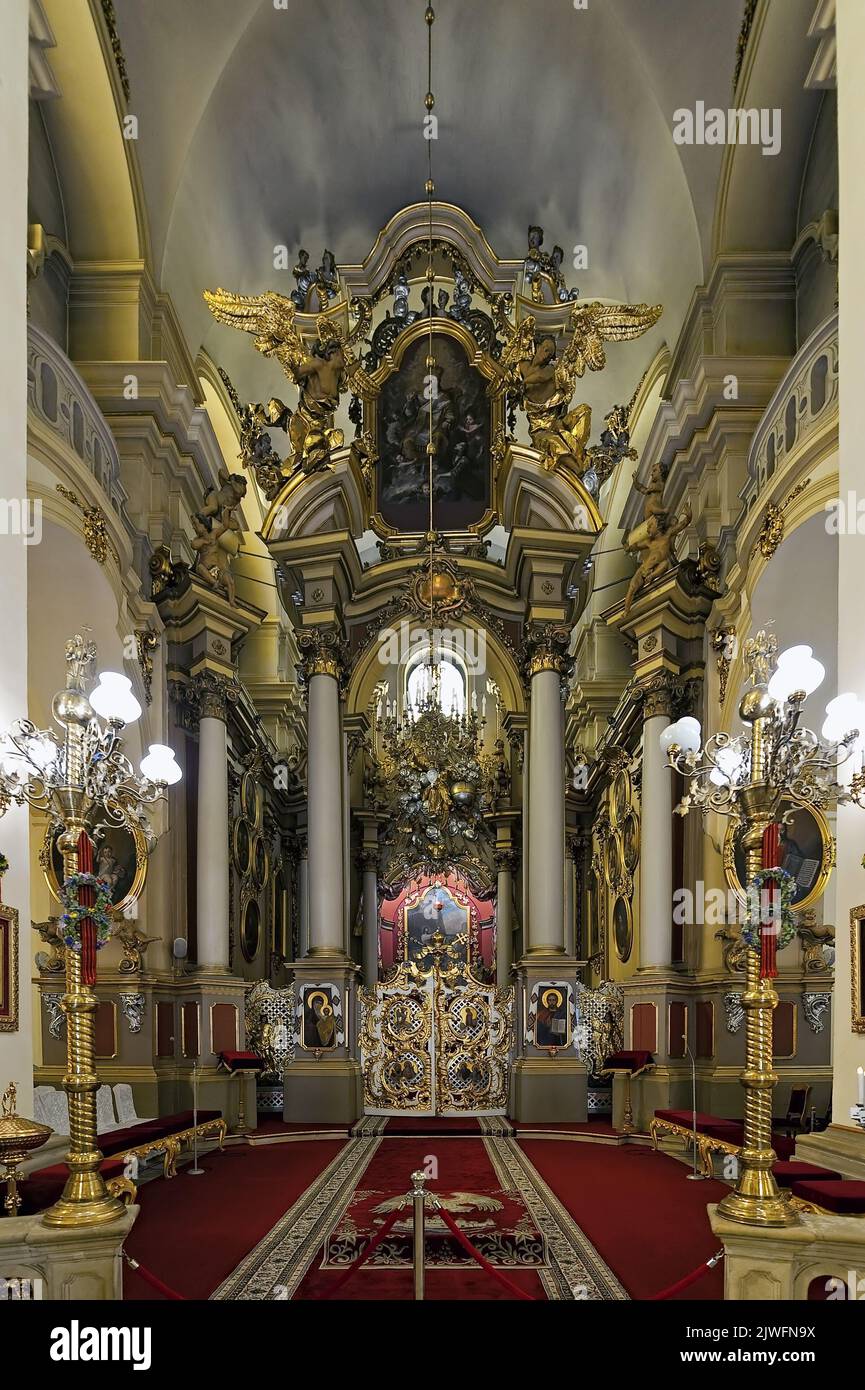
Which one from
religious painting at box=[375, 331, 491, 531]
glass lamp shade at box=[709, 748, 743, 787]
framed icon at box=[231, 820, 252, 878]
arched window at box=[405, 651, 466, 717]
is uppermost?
religious painting at box=[375, 331, 491, 531]

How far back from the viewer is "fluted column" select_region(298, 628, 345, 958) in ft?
47.8

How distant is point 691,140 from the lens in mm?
13352

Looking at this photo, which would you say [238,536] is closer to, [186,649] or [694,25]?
[186,649]

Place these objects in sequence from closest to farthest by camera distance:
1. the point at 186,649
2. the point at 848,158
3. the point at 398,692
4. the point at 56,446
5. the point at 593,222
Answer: the point at 848,158
the point at 56,446
the point at 186,649
the point at 593,222
the point at 398,692

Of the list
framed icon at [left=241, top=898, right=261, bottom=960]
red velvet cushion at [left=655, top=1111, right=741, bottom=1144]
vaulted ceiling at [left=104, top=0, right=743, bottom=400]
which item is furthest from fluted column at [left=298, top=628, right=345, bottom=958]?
red velvet cushion at [left=655, top=1111, right=741, bottom=1144]

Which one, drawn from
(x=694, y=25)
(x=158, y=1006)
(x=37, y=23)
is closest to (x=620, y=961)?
(x=158, y=1006)

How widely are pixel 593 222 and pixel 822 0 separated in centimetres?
741

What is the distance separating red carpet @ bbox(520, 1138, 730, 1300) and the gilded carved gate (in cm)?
195

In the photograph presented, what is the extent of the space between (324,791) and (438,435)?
16.6 ft

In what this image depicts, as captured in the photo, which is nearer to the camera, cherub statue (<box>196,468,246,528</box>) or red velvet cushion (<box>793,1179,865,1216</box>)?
red velvet cushion (<box>793,1179,865,1216</box>)

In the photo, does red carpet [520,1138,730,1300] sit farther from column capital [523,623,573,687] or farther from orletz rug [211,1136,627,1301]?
column capital [523,623,573,687]

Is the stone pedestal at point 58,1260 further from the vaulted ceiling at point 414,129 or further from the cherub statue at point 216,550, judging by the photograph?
the vaulted ceiling at point 414,129

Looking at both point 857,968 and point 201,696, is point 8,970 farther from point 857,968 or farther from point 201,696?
point 201,696

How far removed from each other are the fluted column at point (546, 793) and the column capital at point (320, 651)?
237 centimetres
